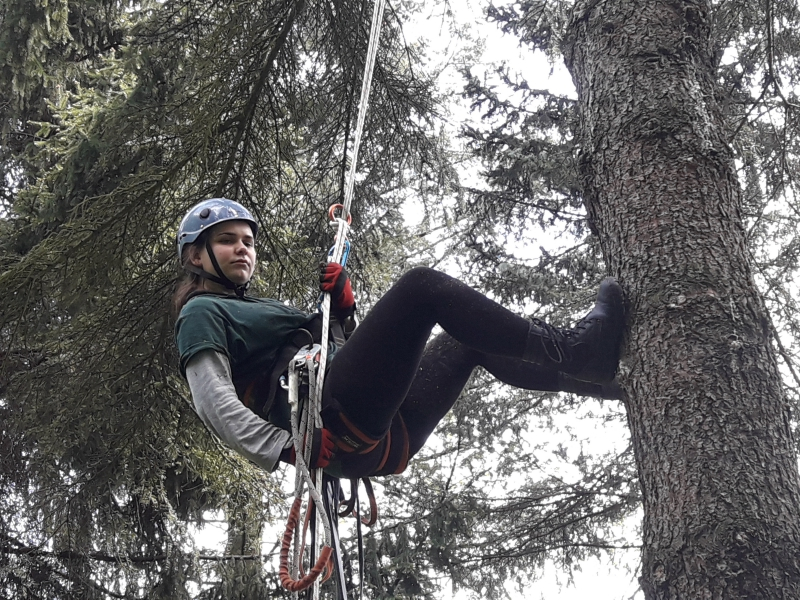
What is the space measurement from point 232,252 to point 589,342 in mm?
1282

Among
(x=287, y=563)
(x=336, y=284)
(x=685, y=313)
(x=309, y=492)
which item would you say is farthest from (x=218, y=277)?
(x=685, y=313)

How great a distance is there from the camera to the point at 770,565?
1.96 meters

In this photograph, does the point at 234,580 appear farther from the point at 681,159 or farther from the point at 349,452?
the point at 681,159

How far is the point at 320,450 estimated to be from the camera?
2291 millimetres

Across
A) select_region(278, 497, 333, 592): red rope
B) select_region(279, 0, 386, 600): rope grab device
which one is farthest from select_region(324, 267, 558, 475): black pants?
select_region(278, 497, 333, 592): red rope

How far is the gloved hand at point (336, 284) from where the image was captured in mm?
2598

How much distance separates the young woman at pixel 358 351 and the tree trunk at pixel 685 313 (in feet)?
0.71

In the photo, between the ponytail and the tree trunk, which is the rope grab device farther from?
the tree trunk

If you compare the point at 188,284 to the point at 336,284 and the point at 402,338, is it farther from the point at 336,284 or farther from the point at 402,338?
the point at 402,338

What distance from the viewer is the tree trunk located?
6.65 feet

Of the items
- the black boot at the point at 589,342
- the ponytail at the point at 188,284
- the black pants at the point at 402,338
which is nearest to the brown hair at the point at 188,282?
the ponytail at the point at 188,284

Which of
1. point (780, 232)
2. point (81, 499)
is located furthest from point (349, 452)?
point (780, 232)

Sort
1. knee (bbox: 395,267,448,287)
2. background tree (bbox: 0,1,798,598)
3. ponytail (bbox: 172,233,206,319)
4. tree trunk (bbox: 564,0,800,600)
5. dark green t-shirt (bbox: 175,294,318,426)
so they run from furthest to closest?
background tree (bbox: 0,1,798,598) → ponytail (bbox: 172,233,206,319) → knee (bbox: 395,267,448,287) → dark green t-shirt (bbox: 175,294,318,426) → tree trunk (bbox: 564,0,800,600)

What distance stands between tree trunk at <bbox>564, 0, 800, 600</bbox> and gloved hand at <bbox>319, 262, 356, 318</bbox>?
0.88 metres
